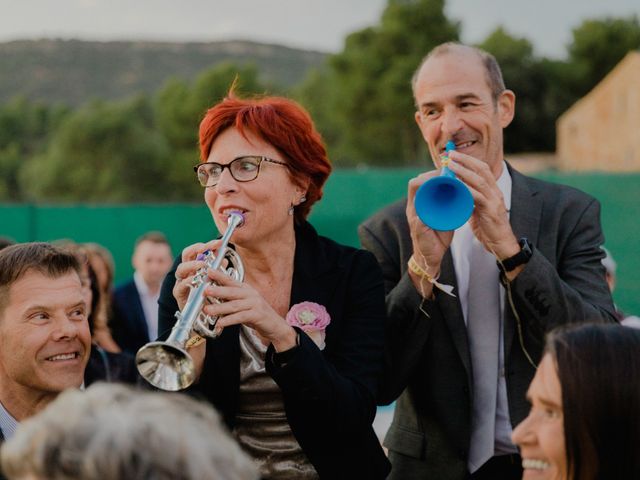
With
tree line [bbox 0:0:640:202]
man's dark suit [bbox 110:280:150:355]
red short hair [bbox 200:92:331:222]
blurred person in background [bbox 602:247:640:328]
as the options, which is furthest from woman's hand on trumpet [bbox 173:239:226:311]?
tree line [bbox 0:0:640:202]

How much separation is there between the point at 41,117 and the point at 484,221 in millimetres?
73319

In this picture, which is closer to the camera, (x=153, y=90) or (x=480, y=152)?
(x=480, y=152)

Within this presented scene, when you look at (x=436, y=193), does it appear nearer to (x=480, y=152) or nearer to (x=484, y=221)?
(x=484, y=221)

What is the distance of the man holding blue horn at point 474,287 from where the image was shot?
285 centimetres

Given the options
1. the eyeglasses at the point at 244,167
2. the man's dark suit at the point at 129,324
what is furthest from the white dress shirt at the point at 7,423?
the man's dark suit at the point at 129,324

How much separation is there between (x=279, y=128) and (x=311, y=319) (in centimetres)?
63

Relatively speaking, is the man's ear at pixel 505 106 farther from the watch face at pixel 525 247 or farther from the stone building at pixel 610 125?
the stone building at pixel 610 125

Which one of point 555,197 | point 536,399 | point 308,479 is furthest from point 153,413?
point 555,197

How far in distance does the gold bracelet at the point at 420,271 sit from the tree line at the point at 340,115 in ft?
139

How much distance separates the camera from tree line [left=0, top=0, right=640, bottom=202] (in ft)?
166

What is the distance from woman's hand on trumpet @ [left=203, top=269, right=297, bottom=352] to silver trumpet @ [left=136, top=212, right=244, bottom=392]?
0.12 ft

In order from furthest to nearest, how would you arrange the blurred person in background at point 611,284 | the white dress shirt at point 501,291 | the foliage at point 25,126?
the foliage at point 25,126, the blurred person in background at point 611,284, the white dress shirt at point 501,291

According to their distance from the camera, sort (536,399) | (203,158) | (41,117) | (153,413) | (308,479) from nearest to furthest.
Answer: (153,413) < (536,399) < (308,479) < (203,158) < (41,117)

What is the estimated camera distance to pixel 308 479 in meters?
2.79
